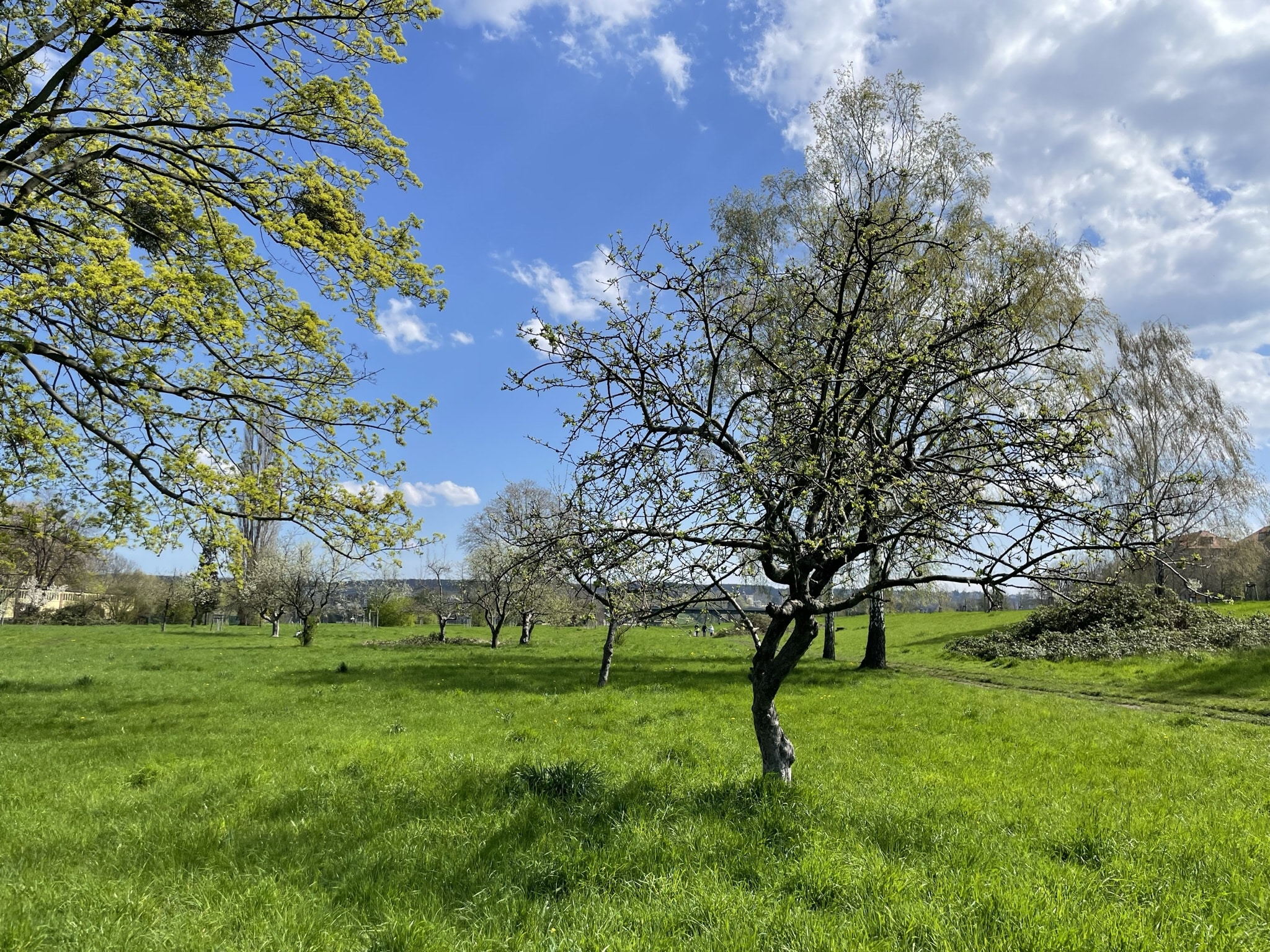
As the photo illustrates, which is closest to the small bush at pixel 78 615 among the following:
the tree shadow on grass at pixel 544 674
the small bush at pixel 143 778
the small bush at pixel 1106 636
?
the tree shadow on grass at pixel 544 674

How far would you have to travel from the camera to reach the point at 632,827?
586 centimetres

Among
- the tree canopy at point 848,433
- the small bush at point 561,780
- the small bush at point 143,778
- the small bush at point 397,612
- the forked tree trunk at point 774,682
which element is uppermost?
the tree canopy at point 848,433

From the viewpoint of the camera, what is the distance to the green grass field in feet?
13.8

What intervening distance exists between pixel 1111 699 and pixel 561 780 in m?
16.6

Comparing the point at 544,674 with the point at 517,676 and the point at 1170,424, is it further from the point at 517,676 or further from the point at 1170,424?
the point at 1170,424

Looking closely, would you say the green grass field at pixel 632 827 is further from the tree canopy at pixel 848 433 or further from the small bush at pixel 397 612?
the small bush at pixel 397 612

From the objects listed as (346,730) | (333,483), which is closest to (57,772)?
(346,730)

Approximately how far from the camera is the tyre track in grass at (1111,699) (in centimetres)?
1374

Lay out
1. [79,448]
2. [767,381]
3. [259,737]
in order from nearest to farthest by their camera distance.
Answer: [767,381] < [259,737] < [79,448]

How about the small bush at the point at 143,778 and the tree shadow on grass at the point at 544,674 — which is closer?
the small bush at the point at 143,778

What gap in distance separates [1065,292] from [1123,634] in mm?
13359

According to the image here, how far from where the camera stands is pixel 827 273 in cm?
702

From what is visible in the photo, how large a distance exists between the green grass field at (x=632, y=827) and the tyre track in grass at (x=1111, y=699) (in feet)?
0.74

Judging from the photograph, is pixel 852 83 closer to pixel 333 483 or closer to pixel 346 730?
pixel 333 483
